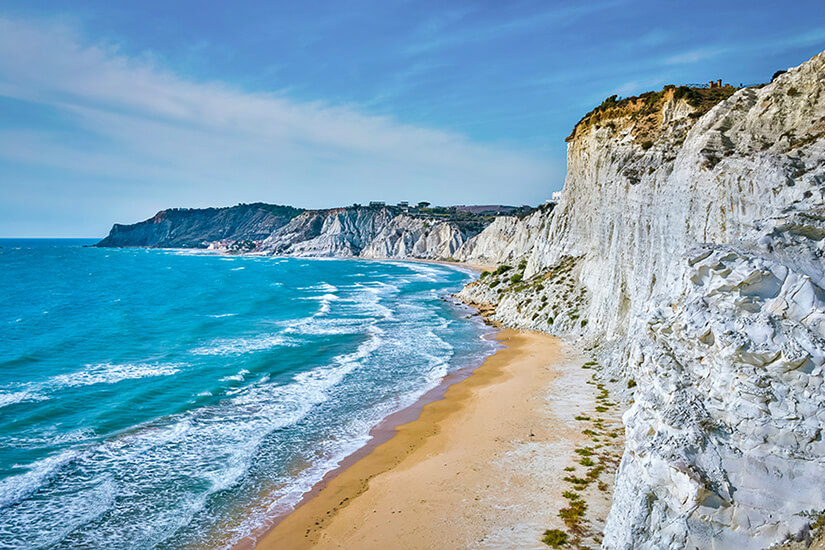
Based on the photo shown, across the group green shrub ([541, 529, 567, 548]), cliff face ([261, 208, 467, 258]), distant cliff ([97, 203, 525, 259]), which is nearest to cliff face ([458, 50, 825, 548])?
green shrub ([541, 529, 567, 548])

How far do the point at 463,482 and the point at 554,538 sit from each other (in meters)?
3.89

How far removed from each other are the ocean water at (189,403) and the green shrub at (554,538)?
774 cm

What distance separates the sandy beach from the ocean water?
63.4 inches

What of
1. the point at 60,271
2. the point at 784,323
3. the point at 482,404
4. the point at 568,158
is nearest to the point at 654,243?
the point at 482,404

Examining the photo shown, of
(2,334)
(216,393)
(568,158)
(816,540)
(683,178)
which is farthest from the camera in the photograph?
(568,158)

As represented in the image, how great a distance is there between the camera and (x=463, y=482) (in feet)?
47.4

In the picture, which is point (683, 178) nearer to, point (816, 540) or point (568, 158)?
point (816, 540)

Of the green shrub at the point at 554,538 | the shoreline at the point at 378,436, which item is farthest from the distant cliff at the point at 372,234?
the green shrub at the point at 554,538

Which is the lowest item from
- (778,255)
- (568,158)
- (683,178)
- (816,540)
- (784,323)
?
(816,540)

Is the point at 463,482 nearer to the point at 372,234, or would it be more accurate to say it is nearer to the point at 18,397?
the point at 18,397

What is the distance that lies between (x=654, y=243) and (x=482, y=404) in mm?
10153

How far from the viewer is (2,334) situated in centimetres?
3806

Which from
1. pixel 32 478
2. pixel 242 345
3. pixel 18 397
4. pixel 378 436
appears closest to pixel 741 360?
pixel 378 436

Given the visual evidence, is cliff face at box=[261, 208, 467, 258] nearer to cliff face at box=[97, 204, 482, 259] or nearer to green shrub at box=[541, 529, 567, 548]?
cliff face at box=[97, 204, 482, 259]
